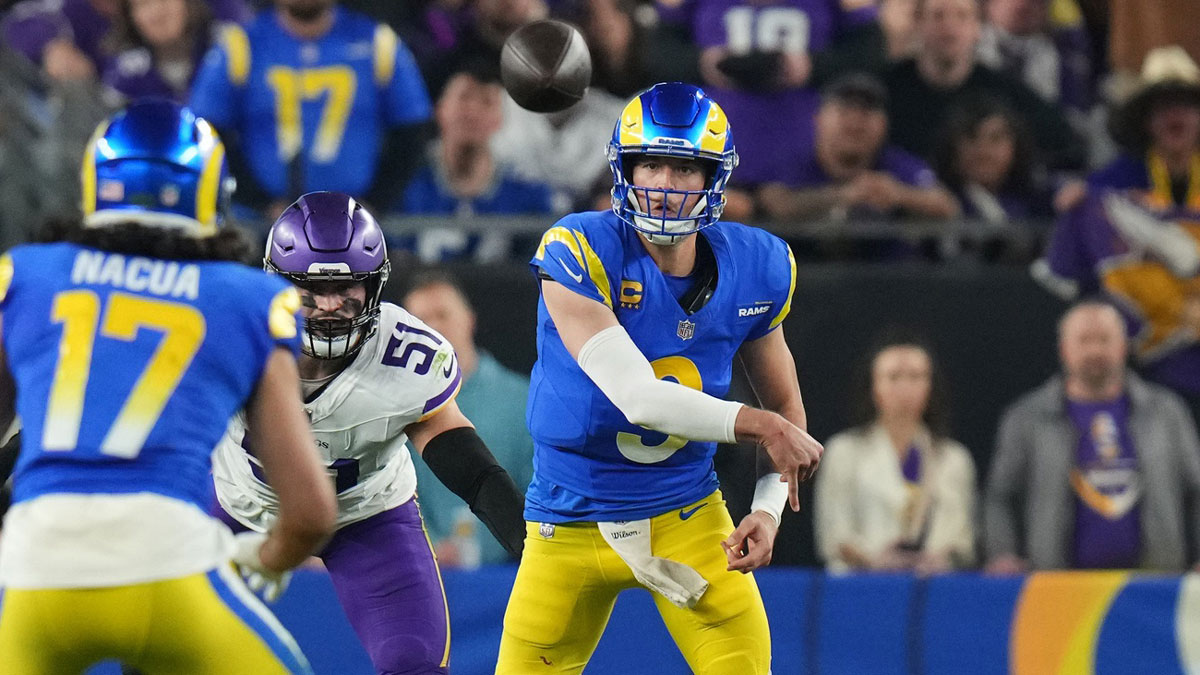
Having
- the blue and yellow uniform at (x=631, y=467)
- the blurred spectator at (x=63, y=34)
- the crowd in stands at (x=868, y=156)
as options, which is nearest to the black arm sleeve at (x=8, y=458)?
the blue and yellow uniform at (x=631, y=467)

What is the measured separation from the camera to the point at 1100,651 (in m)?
6.30

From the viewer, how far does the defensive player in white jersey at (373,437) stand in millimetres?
4500

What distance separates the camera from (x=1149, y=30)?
25.5ft

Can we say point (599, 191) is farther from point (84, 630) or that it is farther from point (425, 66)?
point (84, 630)

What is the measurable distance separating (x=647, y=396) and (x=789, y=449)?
1.20 feet

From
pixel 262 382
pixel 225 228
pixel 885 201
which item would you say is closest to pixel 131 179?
pixel 225 228

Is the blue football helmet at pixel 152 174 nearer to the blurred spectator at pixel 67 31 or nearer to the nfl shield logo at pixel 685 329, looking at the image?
the nfl shield logo at pixel 685 329

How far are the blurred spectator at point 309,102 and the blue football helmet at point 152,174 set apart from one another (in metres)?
4.13

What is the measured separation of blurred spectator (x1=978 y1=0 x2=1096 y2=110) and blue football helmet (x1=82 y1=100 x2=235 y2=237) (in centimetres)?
552

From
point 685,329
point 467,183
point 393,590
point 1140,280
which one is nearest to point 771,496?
point 685,329

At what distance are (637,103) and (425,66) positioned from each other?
3.86m

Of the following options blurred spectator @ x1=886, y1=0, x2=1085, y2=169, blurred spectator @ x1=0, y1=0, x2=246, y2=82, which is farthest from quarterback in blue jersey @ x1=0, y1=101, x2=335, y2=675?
blurred spectator @ x1=0, y1=0, x2=246, y2=82

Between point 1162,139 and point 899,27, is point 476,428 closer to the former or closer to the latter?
point 899,27

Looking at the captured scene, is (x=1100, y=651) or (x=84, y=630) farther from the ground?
(x=84, y=630)
